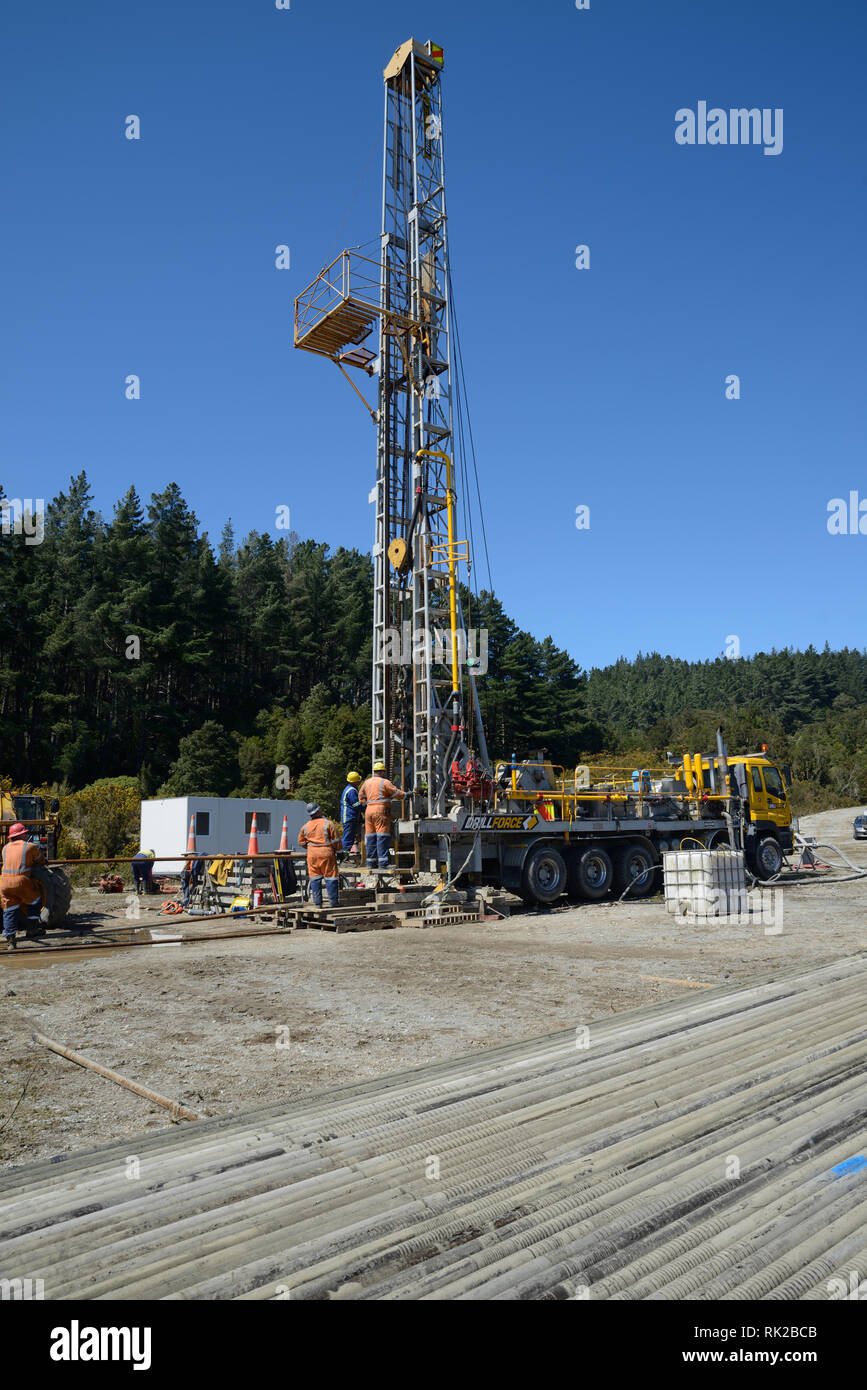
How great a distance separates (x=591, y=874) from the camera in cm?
1634

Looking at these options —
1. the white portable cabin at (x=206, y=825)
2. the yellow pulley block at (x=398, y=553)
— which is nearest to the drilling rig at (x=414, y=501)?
the yellow pulley block at (x=398, y=553)

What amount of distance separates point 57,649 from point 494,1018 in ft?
163

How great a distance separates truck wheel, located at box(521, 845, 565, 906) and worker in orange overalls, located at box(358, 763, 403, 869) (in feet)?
8.76

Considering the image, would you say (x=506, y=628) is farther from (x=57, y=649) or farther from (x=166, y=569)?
(x=57, y=649)

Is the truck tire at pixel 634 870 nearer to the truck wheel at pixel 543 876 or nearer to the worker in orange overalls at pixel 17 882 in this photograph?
the truck wheel at pixel 543 876

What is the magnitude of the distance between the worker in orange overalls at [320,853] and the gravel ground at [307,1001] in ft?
2.35

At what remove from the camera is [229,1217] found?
317 centimetres

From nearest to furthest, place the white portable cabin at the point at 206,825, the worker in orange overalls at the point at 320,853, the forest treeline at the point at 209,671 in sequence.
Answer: the worker in orange overalls at the point at 320,853 → the white portable cabin at the point at 206,825 → the forest treeline at the point at 209,671

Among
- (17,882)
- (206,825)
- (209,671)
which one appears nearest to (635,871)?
(17,882)

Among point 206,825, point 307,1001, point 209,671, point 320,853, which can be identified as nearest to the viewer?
point 307,1001

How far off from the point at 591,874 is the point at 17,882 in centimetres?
986

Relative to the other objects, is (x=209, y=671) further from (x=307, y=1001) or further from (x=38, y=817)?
(x=307, y=1001)

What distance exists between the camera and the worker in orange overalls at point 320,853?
41.1 ft
